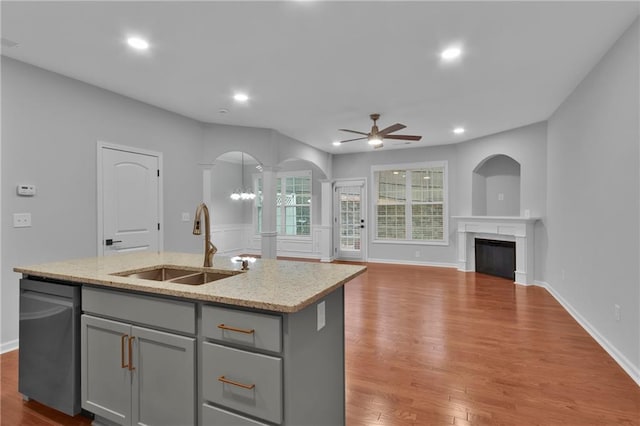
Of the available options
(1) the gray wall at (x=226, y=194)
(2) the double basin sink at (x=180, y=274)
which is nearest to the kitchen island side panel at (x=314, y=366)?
(2) the double basin sink at (x=180, y=274)

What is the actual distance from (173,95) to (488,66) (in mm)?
3545

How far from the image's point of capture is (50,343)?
6.81 ft

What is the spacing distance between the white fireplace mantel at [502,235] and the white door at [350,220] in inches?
88.4

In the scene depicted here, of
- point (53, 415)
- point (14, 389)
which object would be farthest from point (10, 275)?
point (53, 415)

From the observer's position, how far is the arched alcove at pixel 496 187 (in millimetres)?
6566

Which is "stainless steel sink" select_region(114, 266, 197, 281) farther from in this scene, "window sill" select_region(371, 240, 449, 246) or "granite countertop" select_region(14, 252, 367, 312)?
"window sill" select_region(371, 240, 449, 246)

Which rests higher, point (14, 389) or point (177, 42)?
point (177, 42)

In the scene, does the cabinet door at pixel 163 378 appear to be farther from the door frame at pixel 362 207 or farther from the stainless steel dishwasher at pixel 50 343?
the door frame at pixel 362 207

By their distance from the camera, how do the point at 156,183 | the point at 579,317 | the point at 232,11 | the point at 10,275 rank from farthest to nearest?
the point at 156,183 → the point at 579,317 → the point at 10,275 → the point at 232,11

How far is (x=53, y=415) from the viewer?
2.12m

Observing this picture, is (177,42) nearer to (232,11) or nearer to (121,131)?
(232,11)

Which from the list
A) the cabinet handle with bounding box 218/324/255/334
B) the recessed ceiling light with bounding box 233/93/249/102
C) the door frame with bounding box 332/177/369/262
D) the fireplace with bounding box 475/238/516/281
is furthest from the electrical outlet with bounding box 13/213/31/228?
the fireplace with bounding box 475/238/516/281

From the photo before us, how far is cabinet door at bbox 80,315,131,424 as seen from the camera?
1.81 m

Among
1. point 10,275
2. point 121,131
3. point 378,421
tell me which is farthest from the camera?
point 121,131
